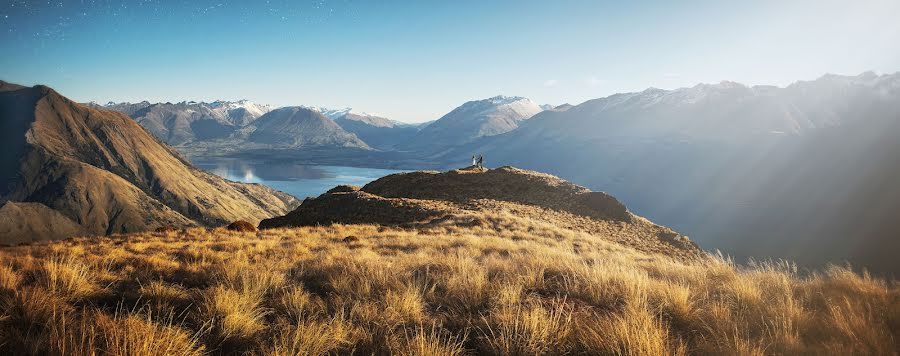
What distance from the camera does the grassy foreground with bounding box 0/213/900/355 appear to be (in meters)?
3.82

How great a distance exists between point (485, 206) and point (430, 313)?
78.3 feet

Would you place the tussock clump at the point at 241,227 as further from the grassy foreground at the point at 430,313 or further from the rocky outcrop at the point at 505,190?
the rocky outcrop at the point at 505,190

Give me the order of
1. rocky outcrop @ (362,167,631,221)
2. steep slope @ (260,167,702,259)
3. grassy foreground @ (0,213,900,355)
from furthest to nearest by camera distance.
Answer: rocky outcrop @ (362,167,631,221) → steep slope @ (260,167,702,259) → grassy foreground @ (0,213,900,355)

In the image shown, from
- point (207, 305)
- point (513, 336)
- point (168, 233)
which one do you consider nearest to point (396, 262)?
point (207, 305)

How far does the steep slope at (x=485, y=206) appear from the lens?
23844mm

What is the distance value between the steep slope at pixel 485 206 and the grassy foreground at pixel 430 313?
1353 centimetres

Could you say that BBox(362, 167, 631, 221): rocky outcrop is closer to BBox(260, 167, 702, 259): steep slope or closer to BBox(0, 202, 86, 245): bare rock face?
BBox(260, 167, 702, 259): steep slope

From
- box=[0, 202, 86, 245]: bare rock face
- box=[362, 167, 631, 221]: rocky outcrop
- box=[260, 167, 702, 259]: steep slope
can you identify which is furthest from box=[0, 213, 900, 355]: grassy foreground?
box=[0, 202, 86, 245]: bare rock face

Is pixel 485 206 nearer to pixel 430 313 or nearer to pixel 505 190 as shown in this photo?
pixel 505 190

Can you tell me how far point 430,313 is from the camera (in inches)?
201

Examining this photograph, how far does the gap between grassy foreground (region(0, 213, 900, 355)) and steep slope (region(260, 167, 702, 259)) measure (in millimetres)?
13533

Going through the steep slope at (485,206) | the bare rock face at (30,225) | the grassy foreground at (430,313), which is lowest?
the bare rock face at (30,225)

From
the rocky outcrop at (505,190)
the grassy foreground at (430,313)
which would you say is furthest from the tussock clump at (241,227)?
the rocky outcrop at (505,190)

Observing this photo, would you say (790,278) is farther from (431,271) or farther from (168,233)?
(168,233)
